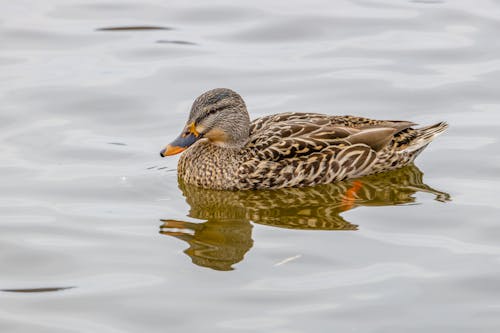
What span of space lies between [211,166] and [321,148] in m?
1.10

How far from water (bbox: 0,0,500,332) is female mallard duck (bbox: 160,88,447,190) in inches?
7.4

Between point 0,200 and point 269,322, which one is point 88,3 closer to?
point 0,200

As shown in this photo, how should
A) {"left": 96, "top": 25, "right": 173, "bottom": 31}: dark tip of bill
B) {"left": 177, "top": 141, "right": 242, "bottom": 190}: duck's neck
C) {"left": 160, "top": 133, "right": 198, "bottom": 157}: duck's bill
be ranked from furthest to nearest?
{"left": 96, "top": 25, "right": 173, "bottom": 31}: dark tip of bill < {"left": 177, "top": 141, "right": 242, "bottom": 190}: duck's neck < {"left": 160, "top": 133, "right": 198, "bottom": 157}: duck's bill

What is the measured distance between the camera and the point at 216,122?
11.4 m

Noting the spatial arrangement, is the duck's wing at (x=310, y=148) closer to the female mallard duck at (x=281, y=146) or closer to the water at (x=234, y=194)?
the female mallard duck at (x=281, y=146)

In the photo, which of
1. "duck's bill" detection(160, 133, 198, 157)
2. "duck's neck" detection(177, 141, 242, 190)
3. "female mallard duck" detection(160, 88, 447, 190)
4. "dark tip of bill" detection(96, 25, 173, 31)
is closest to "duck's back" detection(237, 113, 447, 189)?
"female mallard duck" detection(160, 88, 447, 190)

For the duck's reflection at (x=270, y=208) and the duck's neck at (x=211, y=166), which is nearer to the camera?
the duck's reflection at (x=270, y=208)

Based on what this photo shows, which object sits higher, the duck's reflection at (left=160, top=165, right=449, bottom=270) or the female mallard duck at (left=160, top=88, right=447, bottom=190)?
the female mallard duck at (left=160, top=88, right=447, bottom=190)

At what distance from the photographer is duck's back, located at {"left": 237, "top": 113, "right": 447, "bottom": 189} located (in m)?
11.3

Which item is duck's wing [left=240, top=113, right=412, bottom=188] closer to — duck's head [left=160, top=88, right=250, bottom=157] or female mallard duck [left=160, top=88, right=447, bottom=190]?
female mallard duck [left=160, top=88, right=447, bottom=190]

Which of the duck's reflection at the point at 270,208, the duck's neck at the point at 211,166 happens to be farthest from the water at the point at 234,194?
the duck's neck at the point at 211,166

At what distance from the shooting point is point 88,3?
16.8m

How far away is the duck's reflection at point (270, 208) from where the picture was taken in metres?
9.74

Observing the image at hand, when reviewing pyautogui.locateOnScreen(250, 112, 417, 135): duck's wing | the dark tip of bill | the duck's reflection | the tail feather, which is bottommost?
the duck's reflection
